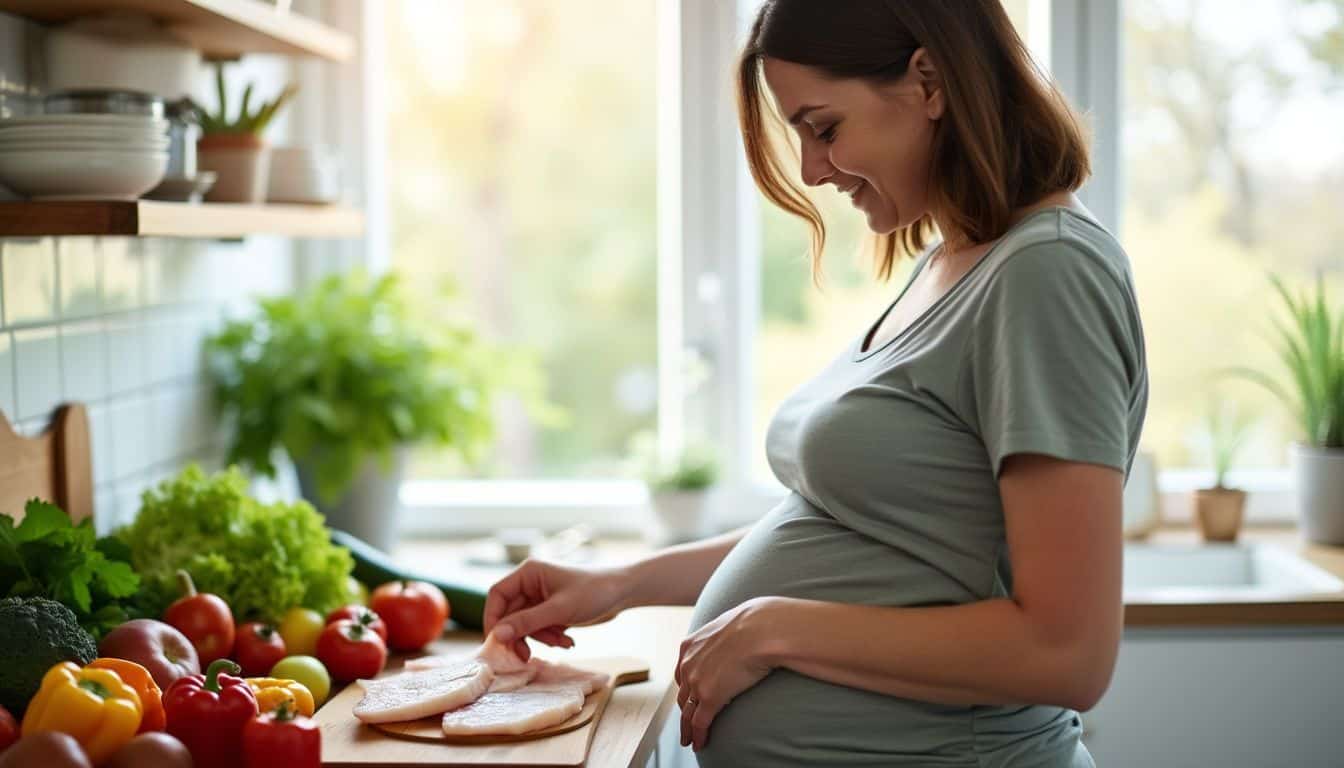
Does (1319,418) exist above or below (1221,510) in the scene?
above

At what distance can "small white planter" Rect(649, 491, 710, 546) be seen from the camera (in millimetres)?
2428

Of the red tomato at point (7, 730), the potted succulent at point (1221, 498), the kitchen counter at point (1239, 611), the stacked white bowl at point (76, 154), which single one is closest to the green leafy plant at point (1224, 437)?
the potted succulent at point (1221, 498)

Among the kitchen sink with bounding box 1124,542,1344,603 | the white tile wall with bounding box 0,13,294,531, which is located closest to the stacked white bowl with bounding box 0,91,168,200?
the white tile wall with bounding box 0,13,294,531

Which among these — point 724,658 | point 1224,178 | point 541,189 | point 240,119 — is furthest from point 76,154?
point 1224,178

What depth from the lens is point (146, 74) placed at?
5.46ft

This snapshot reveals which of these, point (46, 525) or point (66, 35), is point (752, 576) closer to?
point (46, 525)

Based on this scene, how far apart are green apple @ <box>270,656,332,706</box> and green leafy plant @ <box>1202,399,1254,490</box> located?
1.56 meters

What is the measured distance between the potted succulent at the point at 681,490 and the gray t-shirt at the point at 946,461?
109cm

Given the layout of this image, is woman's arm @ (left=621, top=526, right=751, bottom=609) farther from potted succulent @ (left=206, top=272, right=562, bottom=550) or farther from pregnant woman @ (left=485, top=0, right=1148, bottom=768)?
potted succulent @ (left=206, top=272, right=562, bottom=550)

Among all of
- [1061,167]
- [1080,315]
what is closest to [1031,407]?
[1080,315]

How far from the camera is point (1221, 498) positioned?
2.36 meters

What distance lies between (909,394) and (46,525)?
834 mm

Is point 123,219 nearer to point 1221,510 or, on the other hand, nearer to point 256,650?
point 256,650

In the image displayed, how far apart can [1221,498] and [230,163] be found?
5.40 feet
